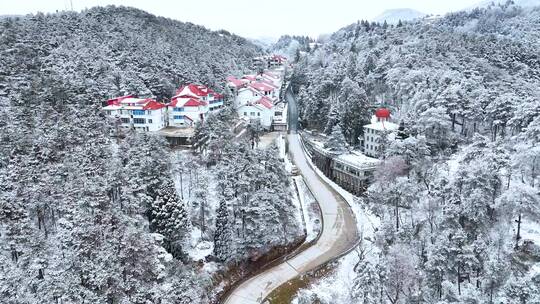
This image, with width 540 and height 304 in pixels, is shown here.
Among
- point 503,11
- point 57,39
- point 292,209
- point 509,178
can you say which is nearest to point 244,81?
point 57,39

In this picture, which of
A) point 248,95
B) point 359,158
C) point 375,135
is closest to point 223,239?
point 359,158

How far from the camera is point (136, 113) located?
144 feet

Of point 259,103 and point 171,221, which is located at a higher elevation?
point 259,103

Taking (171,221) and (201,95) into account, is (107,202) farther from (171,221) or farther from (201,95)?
(201,95)

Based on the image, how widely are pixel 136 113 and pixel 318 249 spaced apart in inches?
992

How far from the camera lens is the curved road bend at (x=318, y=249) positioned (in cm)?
2673

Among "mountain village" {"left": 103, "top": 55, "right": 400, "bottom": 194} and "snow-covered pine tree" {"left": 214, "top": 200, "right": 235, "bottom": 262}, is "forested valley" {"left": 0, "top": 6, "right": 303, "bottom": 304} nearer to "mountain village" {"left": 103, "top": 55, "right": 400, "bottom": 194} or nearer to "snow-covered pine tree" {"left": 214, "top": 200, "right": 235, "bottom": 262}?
"snow-covered pine tree" {"left": 214, "top": 200, "right": 235, "bottom": 262}

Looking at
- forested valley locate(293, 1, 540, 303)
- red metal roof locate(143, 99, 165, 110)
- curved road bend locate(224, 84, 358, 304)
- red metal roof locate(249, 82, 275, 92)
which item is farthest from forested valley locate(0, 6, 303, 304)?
red metal roof locate(249, 82, 275, 92)

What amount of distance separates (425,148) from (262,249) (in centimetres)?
1622

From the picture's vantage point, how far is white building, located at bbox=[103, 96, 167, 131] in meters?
43.7

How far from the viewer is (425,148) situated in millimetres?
34375

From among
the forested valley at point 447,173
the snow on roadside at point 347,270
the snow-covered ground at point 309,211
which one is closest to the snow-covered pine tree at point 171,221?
the snow on roadside at point 347,270

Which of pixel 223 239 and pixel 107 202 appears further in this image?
pixel 223 239

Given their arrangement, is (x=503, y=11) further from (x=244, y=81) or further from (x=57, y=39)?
(x=57, y=39)
